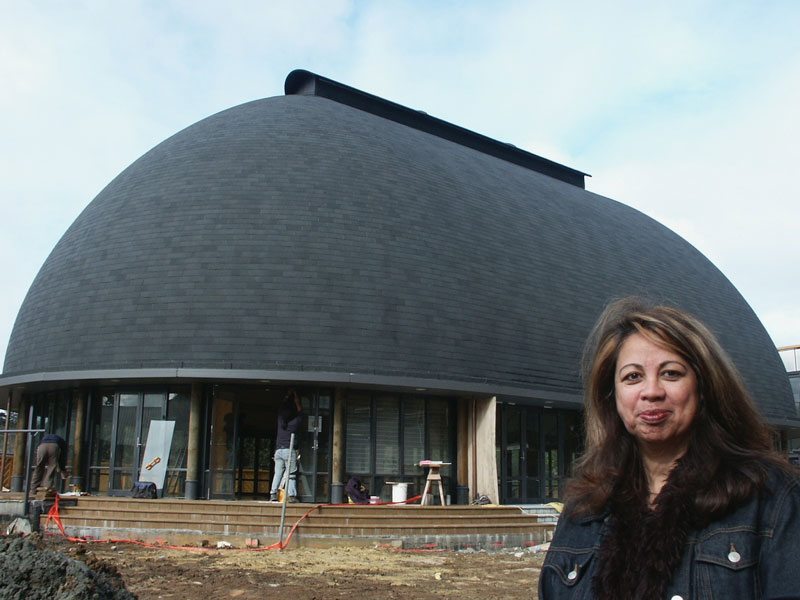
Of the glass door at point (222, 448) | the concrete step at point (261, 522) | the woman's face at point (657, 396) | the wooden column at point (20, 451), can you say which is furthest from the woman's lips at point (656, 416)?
the wooden column at point (20, 451)

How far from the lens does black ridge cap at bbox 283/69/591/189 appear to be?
25797 mm

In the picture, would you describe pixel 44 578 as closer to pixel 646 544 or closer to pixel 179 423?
pixel 646 544

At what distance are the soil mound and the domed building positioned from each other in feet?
38.1

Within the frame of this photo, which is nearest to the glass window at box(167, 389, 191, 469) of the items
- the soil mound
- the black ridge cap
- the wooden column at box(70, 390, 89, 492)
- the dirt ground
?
the wooden column at box(70, 390, 89, 492)

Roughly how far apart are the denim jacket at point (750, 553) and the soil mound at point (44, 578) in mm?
4284

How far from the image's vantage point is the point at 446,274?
1964 cm

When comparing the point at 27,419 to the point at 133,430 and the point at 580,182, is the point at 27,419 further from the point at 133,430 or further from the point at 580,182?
the point at 580,182

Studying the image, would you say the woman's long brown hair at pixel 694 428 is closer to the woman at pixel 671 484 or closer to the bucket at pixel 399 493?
the woman at pixel 671 484

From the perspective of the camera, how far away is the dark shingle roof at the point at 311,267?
1800 centimetres

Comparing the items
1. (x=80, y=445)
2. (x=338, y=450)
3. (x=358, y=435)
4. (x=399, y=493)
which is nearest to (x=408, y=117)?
(x=358, y=435)

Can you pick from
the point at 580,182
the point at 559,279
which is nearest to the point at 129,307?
the point at 559,279

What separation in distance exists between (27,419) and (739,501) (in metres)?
22.3

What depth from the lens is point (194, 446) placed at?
698 inches

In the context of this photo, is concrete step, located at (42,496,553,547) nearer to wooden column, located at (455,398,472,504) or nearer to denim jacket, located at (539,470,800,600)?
wooden column, located at (455,398,472,504)
